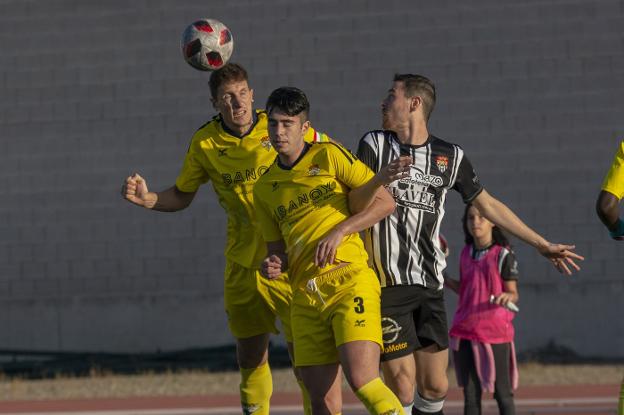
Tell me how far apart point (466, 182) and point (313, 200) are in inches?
50.4

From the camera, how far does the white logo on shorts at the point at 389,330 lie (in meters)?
7.19

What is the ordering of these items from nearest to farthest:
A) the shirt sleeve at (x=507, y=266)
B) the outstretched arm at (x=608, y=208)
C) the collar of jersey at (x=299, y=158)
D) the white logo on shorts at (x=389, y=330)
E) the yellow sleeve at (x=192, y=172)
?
the outstretched arm at (x=608, y=208) → the collar of jersey at (x=299, y=158) → the white logo on shorts at (x=389, y=330) → the yellow sleeve at (x=192, y=172) → the shirt sleeve at (x=507, y=266)

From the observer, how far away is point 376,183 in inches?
252

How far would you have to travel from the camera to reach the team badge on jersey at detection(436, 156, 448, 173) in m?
7.41

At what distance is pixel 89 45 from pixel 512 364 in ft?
28.8

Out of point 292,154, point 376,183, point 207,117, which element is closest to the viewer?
point 376,183

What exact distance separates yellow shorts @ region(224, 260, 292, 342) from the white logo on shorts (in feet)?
2.68

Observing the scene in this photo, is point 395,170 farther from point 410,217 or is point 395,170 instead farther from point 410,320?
point 410,320

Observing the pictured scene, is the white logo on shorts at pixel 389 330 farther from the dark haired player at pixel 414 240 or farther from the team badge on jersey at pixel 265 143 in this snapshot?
the team badge on jersey at pixel 265 143

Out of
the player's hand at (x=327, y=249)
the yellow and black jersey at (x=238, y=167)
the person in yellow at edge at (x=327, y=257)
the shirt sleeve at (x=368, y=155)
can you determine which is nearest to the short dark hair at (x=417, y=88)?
the shirt sleeve at (x=368, y=155)

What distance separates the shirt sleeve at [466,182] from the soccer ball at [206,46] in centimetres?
190

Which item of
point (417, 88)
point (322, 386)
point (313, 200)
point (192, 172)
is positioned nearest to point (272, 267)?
point (313, 200)

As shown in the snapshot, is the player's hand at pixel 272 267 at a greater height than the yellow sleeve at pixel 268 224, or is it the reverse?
the yellow sleeve at pixel 268 224

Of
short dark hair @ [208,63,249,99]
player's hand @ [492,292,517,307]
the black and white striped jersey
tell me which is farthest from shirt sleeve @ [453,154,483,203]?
player's hand @ [492,292,517,307]
